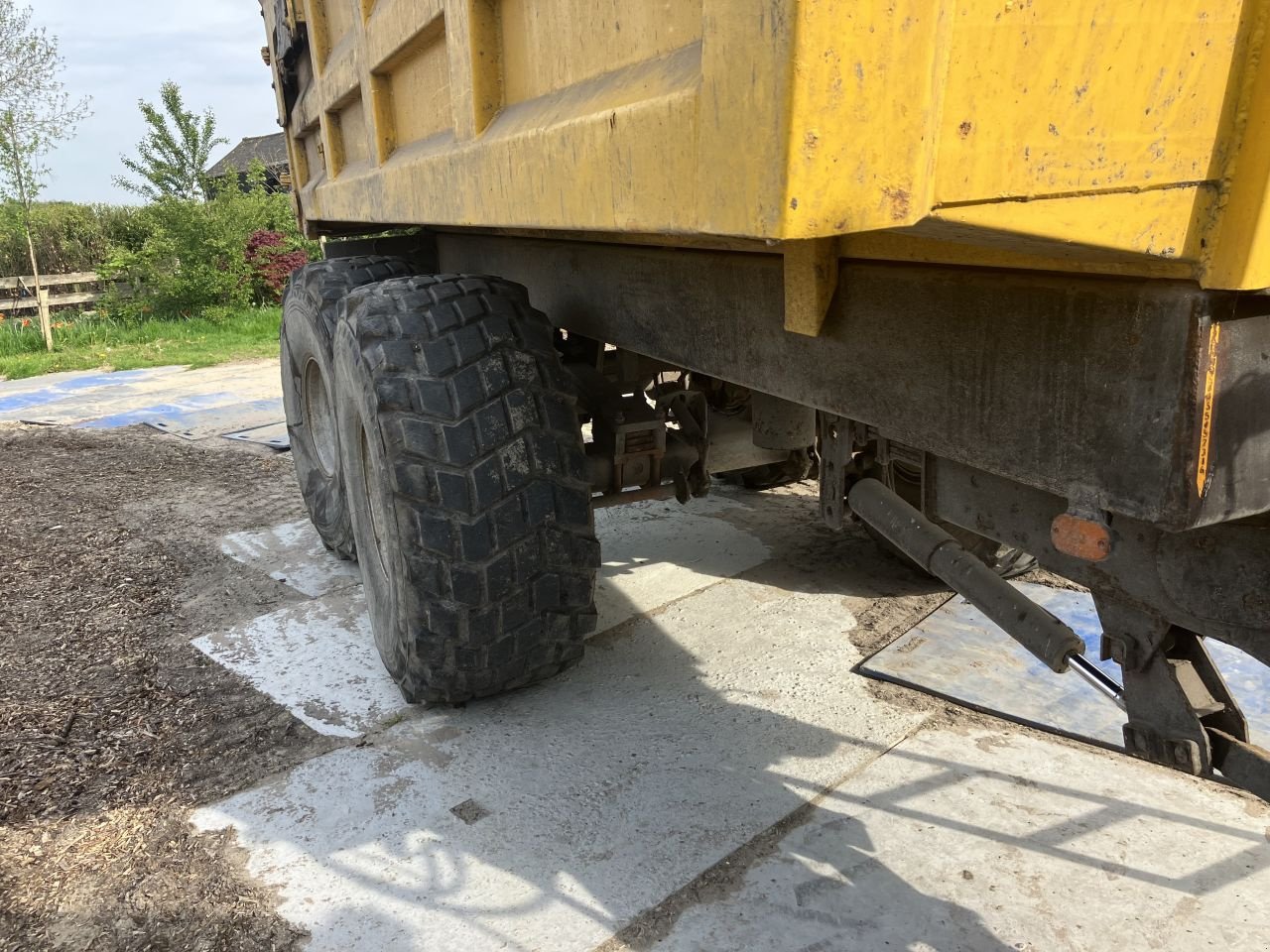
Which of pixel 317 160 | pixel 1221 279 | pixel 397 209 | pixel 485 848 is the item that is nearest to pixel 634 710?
pixel 485 848

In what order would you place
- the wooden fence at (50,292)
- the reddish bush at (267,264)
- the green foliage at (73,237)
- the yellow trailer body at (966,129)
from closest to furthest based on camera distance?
the yellow trailer body at (966,129)
the wooden fence at (50,292)
the reddish bush at (267,264)
the green foliage at (73,237)

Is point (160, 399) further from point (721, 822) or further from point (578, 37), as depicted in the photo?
point (578, 37)

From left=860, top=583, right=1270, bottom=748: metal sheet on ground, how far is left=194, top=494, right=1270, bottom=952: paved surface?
12 cm

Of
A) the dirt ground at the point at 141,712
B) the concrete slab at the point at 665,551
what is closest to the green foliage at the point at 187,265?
the dirt ground at the point at 141,712

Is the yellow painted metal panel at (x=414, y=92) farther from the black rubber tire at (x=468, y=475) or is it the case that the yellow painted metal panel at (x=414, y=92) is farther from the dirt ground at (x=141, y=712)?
the dirt ground at (x=141, y=712)

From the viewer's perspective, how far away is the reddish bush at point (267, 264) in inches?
682

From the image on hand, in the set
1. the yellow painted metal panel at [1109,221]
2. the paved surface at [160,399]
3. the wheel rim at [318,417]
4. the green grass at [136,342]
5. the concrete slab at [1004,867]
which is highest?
the yellow painted metal panel at [1109,221]

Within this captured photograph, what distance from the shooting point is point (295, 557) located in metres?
4.27

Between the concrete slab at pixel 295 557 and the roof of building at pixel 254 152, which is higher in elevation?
the roof of building at pixel 254 152

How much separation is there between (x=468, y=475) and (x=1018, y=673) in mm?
1842

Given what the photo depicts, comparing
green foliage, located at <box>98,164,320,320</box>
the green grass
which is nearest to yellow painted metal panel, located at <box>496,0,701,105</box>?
the green grass

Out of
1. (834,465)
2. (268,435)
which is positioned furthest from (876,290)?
(268,435)

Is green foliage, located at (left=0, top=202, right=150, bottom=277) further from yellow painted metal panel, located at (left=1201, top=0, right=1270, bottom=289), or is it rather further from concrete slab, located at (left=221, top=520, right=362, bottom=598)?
yellow painted metal panel, located at (left=1201, top=0, right=1270, bottom=289)

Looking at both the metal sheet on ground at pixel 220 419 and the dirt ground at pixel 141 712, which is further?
the metal sheet on ground at pixel 220 419
